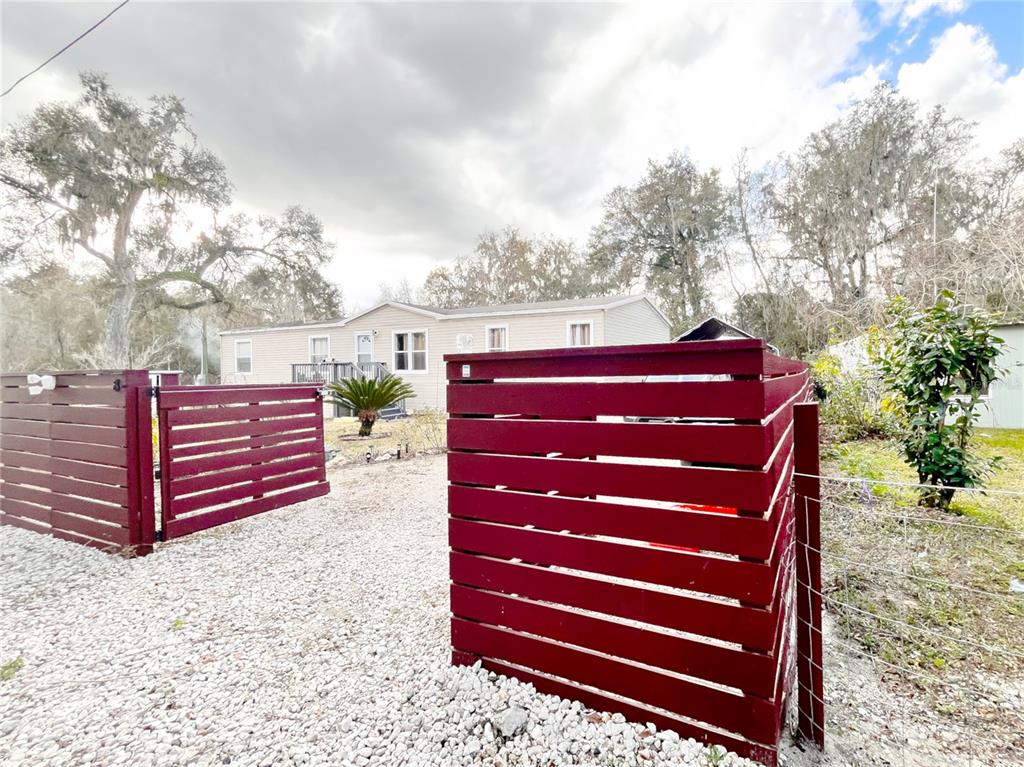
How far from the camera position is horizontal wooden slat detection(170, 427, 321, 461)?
11.8ft

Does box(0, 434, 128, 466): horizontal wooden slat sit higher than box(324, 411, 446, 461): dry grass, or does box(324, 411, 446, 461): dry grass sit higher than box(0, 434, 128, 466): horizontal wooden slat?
box(0, 434, 128, 466): horizontal wooden slat

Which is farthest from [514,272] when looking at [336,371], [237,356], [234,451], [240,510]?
[240,510]

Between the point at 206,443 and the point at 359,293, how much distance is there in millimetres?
22895

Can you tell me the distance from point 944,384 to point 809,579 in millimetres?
3341

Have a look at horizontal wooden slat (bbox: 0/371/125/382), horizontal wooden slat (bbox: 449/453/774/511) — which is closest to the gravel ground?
horizontal wooden slat (bbox: 449/453/774/511)

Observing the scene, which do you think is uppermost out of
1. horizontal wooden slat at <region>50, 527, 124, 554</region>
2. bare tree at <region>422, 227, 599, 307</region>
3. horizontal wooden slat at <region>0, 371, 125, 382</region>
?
bare tree at <region>422, 227, 599, 307</region>

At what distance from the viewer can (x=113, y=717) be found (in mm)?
1699

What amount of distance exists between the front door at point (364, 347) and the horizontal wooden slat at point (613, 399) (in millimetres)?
13683

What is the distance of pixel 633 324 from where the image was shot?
13844 mm

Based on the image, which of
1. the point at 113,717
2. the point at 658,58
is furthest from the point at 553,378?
the point at 658,58

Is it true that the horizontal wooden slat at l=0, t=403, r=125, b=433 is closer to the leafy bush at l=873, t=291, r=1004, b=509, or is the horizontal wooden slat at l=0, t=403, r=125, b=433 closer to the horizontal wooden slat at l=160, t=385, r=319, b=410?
the horizontal wooden slat at l=160, t=385, r=319, b=410

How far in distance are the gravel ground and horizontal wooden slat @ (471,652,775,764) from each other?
3 centimetres

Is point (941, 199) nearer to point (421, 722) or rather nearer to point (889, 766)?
point (889, 766)

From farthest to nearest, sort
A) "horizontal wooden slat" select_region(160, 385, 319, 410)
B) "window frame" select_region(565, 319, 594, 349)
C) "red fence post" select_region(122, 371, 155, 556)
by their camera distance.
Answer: "window frame" select_region(565, 319, 594, 349)
"horizontal wooden slat" select_region(160, 385, 319, 410)
"red fence post" select_region(122, 371, 155, 556)
